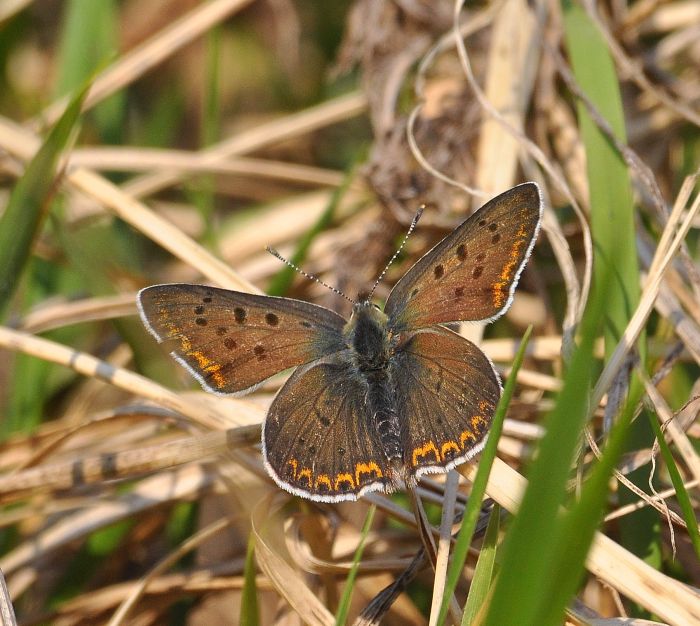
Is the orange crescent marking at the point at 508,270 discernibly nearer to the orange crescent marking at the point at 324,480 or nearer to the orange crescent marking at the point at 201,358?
the orange crescent marking at the point at 324,480

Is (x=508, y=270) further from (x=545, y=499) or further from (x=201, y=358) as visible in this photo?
(x=545, y=499)

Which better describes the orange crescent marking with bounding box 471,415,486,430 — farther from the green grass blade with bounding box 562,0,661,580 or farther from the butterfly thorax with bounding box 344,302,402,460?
the green grass blade with bounding box 562,0,661,580

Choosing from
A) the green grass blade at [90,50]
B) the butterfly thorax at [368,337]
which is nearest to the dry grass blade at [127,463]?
the butterfly thorax at [368,337]

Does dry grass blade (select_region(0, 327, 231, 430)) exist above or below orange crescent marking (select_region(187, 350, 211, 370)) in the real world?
below

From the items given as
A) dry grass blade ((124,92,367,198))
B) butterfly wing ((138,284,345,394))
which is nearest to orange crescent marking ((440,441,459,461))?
butterfly wing ((138,284,345,394))

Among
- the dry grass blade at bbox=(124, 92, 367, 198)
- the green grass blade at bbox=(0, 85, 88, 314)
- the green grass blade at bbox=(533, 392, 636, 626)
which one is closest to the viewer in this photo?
the green grass blade at bbox=(533, 392, 636, 626)
